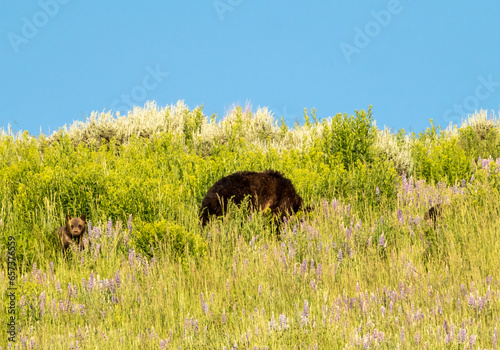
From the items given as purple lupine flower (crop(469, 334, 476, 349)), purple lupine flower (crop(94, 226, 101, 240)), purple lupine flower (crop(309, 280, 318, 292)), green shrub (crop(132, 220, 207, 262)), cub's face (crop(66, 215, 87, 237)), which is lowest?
purple lupine flower (crop(469, 334, 476, 349))

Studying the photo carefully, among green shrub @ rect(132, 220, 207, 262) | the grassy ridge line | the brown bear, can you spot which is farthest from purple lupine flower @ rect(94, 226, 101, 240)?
the brown bear

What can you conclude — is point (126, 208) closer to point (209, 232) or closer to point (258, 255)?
point (209, 232)

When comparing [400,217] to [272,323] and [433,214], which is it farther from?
[272,323]

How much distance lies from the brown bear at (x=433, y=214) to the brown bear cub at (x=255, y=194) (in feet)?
5.91

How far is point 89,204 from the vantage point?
8398 mm

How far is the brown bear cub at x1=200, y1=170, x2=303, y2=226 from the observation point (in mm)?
7684

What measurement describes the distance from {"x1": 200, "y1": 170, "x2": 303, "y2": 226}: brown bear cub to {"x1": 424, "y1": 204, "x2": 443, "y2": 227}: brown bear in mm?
1801

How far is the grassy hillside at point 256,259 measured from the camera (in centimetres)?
418

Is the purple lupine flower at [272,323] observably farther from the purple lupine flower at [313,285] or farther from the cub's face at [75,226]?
the cub's face at [75,226]

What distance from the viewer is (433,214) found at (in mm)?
7215

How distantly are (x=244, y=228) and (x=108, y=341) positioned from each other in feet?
9.61

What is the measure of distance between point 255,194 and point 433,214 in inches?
97.4

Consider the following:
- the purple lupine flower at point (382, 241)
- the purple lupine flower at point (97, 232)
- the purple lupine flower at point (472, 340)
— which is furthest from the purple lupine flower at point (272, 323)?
the purple lupine flower at point (97, 232)

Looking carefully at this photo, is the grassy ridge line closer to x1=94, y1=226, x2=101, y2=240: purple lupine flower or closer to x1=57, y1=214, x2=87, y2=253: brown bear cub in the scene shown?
x1=94, y1=226, x2=101, y2=240: purple lupine flower
